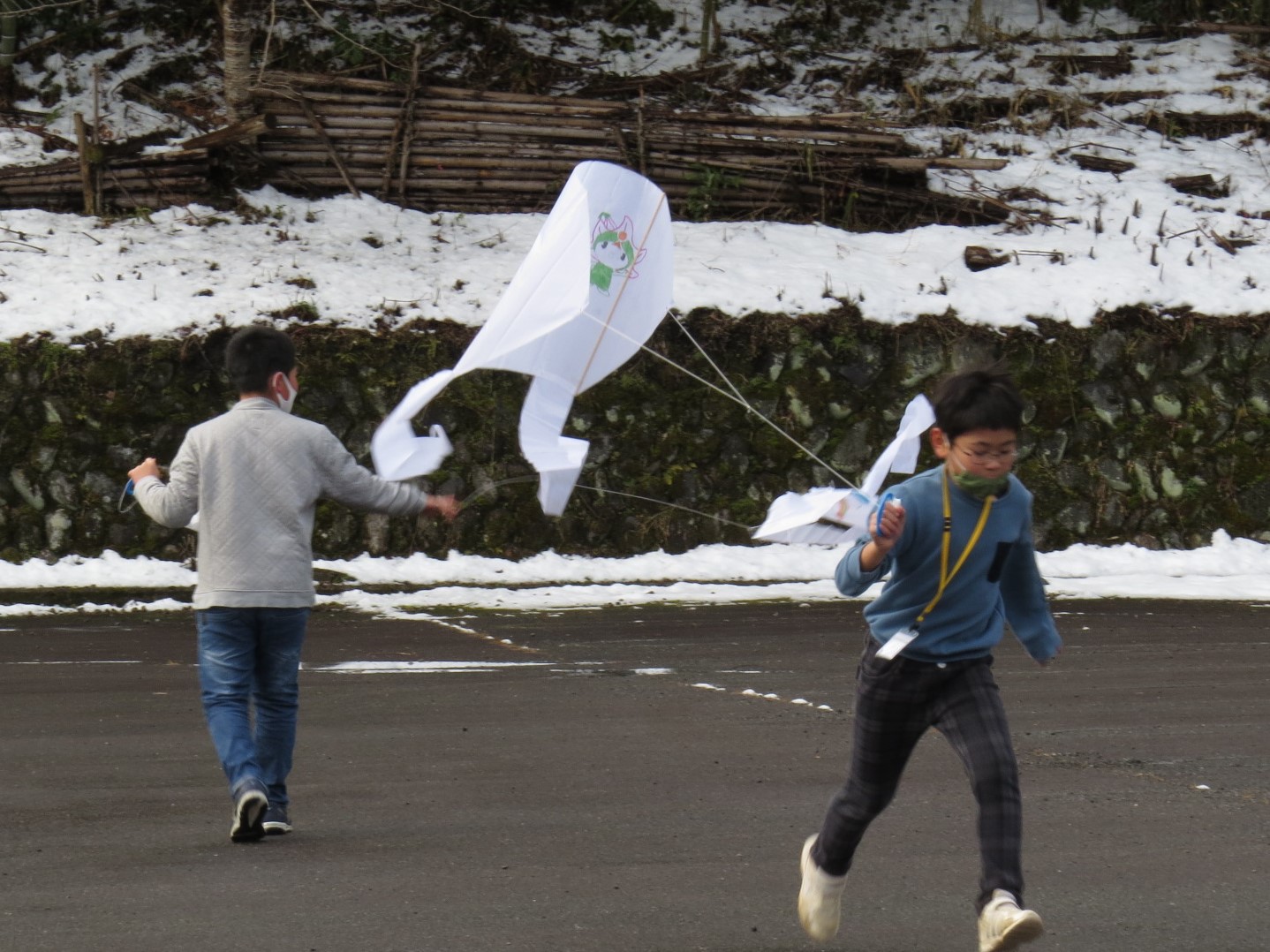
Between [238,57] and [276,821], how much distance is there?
44.4 feet

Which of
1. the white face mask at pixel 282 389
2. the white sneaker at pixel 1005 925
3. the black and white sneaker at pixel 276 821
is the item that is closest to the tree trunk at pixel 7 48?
the white face mask at pixel 282 389

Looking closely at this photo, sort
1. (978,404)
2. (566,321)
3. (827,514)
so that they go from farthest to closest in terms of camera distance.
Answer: (566,321) < (827,514) < (978,404)

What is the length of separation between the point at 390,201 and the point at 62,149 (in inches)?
151

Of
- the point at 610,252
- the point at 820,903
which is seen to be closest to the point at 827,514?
the point at 820,903

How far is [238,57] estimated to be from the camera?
1717 centimetres

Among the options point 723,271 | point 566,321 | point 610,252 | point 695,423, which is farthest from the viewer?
point 723,271

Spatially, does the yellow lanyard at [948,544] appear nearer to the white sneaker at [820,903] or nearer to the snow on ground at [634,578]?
the white sneaker at [820,903]

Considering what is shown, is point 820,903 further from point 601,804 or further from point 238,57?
point 238,57

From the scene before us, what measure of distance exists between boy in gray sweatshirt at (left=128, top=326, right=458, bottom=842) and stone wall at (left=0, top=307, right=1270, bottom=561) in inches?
312

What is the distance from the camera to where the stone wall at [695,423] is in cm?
1357

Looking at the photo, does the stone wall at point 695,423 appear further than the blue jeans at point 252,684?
Yes

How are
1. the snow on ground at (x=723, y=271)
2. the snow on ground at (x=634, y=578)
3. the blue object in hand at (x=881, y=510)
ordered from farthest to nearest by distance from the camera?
the snow on ground at (x=723, y=271) → the snow on ground at (x=634, y=578) → the blue object in hand at (x=881, y=510)

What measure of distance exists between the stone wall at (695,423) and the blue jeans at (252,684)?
7920 millimetres

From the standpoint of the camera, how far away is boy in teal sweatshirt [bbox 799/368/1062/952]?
384 cm
